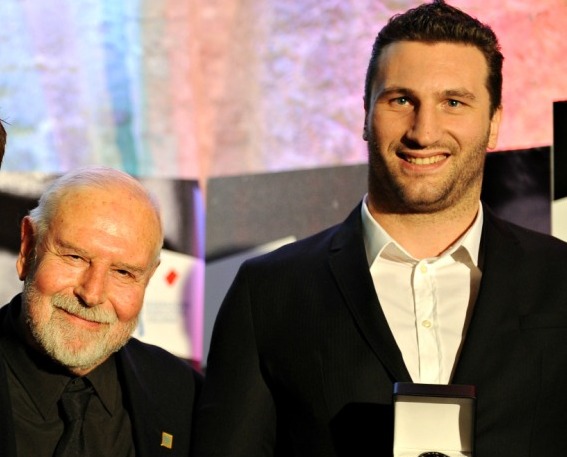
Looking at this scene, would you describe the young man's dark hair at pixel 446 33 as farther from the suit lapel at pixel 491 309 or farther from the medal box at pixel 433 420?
the medal box at pixel 433 420

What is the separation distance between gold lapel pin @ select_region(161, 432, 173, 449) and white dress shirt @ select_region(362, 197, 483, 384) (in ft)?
1.97

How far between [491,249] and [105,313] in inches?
33.1

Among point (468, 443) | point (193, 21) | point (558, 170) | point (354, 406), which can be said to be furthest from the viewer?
point (193, 21)

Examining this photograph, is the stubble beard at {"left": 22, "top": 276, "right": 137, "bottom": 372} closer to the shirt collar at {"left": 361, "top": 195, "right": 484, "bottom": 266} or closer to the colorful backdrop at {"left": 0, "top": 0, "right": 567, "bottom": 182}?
the shirt collar at {"left": 361, "top": 195, "right": 484, "bottom": 266}

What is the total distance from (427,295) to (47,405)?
2.77 feet

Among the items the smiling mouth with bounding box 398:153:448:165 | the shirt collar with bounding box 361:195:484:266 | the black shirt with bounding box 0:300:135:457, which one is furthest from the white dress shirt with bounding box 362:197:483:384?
the black shirt with bounding box 0:300:135:457

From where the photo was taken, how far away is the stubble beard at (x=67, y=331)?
235 centimetres

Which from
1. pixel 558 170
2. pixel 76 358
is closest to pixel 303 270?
pixel 76 358

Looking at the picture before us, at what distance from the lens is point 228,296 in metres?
2.38

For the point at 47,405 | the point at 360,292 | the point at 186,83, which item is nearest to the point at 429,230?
the point at 360,292

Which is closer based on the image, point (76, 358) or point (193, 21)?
point (76, 358)

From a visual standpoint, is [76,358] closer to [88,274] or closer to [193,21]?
[88,274]

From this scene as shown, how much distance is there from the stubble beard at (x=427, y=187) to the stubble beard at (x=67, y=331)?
0.66 m

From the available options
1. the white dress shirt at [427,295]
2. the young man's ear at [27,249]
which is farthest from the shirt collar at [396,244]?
the young man's ear at [27,249]
